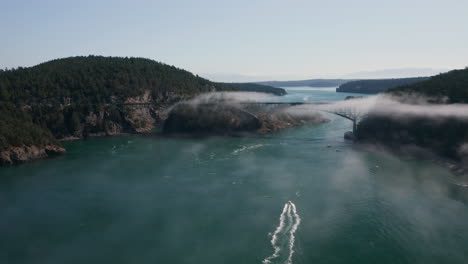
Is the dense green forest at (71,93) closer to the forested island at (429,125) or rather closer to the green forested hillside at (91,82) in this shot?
the green forested hillside at (91,82)

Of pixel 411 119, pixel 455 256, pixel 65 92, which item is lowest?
pixel 455 256

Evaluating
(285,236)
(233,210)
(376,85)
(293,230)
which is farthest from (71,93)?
(376,85)

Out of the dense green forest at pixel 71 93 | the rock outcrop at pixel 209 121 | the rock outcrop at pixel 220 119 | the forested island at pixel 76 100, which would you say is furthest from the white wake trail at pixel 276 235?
the rock outcrop at pixel 209 121

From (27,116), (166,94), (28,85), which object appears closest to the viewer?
(27,116)

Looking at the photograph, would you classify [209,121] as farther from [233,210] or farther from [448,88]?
[233,210]

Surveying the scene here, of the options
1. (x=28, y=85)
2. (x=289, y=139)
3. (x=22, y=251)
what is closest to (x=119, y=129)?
(x=28, y=85)

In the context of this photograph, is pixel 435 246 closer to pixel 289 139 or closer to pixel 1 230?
pixel 1 230
